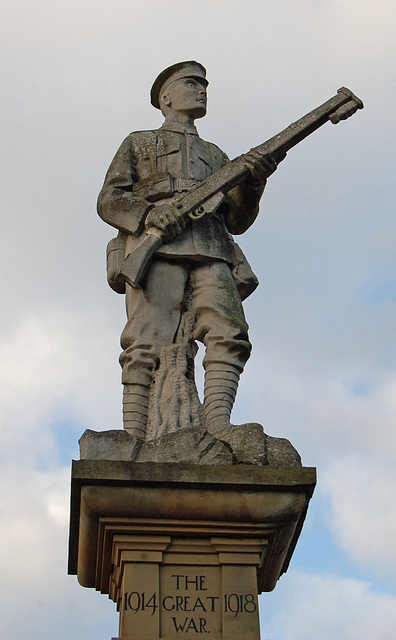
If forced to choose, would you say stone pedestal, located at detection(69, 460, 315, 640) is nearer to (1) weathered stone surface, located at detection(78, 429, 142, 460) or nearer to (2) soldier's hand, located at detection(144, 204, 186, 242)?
(1) weathered stone surface, located at detection(78, 429, 142, 460)

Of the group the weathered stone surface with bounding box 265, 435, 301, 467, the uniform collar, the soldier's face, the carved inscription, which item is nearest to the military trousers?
the weathered stone surface with bounding box 265, 435, 301, 467

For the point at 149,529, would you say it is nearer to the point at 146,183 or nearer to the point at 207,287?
the point at 207,287

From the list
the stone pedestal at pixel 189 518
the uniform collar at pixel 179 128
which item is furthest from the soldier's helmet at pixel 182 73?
the stone pedestal at pixel 189 518

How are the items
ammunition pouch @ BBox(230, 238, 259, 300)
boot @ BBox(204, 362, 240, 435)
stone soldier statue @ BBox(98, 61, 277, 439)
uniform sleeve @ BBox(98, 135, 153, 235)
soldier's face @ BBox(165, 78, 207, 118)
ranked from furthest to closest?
soldier's face @ BBox(165, 78, 207, 118)
ammunition pouch @ BBox(230, 238, 259, 300)
uniform sleeve @ BBox(98, 135, 153, 235)
stone soldier statue @ BBox(98, 61, 277, 439)
boot @ BBox(204, 362, 240, 435)

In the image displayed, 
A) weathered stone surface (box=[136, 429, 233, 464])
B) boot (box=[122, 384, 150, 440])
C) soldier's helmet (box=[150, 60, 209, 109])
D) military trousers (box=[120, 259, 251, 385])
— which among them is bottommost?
weathered stone surface (box=[136, 429, 233, 464])

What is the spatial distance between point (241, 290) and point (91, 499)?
9.25 ft

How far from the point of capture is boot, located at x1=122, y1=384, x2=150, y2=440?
820 centimetres

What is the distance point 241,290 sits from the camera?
30.3 feet

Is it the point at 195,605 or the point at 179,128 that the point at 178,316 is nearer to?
the point at 179,128

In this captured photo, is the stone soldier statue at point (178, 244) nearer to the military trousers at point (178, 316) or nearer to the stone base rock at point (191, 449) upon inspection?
the military trousers at point (178, 316)

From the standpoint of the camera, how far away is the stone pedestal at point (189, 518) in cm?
699

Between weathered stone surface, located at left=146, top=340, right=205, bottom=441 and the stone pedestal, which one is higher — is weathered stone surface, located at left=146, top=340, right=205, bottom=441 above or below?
above

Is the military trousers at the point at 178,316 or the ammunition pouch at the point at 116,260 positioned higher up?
the ammunition pouch at the point at 116,260

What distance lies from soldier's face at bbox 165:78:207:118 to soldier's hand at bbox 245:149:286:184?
944 millimetres
